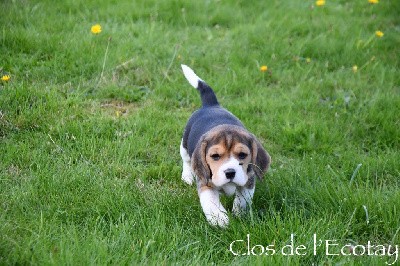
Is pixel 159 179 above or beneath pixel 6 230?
beneath

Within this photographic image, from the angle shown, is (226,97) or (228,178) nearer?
(228,178)

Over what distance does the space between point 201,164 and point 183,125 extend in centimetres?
169

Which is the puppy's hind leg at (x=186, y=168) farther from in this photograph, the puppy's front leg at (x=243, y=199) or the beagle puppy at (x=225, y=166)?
the puppy's front leg at (x=243, y=199)

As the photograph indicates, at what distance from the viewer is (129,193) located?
13.3 ft

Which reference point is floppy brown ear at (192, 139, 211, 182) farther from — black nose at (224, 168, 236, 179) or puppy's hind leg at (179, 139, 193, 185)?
puppy's hind leg at (179, 139, 193, 185)

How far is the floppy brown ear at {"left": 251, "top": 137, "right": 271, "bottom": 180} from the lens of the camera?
3.91 meters

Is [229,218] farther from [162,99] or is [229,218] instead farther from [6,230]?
[162,99]

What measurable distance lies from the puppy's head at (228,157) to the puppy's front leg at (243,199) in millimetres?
116

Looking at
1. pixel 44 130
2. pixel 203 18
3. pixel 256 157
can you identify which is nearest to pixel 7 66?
pixel 44 130

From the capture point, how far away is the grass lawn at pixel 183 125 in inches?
136

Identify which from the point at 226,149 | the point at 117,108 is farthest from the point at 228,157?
the point at 117,108

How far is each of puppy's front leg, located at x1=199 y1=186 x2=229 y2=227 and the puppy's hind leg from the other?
658 mm

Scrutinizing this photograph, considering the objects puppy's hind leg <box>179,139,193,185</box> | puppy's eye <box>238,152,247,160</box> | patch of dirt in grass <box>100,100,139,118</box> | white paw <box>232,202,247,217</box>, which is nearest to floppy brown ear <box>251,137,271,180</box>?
puppy's eye <box>238,152,247,160</box>

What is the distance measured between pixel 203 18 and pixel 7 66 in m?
2.96
